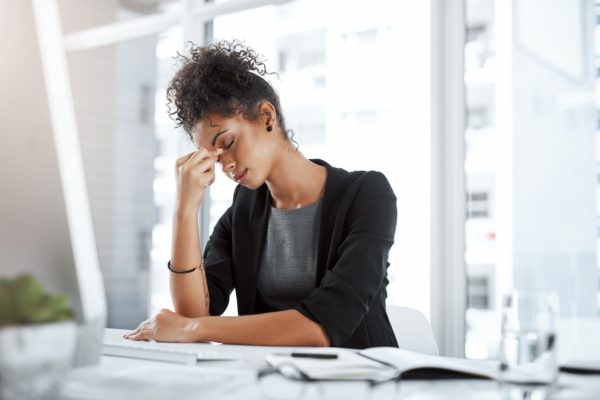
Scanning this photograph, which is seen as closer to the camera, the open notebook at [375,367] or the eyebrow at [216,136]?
the open notebook at [375,367]

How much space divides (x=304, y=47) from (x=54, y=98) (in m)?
2.38

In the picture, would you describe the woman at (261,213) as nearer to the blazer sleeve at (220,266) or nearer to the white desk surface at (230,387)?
the blazer sleeve at (220,266)

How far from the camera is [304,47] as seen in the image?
2.89 meters

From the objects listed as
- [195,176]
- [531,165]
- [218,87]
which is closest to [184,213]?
[195,176]

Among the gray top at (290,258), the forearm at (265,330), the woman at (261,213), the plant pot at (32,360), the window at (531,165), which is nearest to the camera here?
the plant pot at (32,360)

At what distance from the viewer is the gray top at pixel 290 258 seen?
154 centimetres

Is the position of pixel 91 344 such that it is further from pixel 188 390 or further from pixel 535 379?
pixel 535 379

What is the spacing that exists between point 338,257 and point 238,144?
1.27 feet

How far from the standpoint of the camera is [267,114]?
1601mm

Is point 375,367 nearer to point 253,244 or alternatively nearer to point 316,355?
point 316,355

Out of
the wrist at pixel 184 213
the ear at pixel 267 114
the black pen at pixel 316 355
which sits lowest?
the black pen at pixel 316 355

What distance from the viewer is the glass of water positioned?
2.19 feet

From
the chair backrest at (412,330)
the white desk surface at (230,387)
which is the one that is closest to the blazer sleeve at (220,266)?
the chair backrest at (412,330)

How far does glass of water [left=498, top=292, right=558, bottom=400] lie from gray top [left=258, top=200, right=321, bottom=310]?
85 cm
